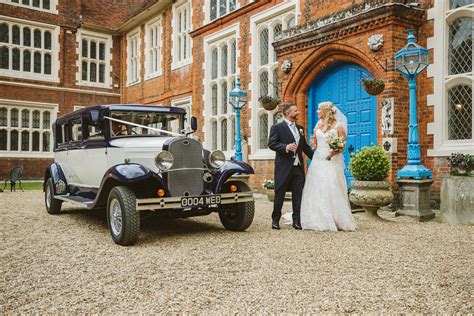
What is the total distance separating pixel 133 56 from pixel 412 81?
52.3 feet

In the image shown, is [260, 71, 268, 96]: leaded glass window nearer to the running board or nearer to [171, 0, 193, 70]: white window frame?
[171, 0, 193, 70]: white window frame

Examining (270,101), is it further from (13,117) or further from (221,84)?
(13,117)

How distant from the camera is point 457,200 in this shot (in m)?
6.43

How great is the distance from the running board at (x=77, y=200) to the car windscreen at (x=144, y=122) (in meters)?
1.02

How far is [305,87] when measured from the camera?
32.5 ft

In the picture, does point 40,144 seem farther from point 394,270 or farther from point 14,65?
point 394,270

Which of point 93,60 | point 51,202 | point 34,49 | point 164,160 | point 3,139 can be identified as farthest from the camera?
point 93,60

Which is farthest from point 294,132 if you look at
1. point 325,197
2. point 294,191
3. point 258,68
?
point 258,68

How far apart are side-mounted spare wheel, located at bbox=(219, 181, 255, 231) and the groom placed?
46cm

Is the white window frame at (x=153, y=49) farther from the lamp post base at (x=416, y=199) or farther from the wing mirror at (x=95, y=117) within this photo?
the lamp post base at (x=416, y=199)

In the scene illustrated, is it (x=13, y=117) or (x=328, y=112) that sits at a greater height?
(x=13, y=117)

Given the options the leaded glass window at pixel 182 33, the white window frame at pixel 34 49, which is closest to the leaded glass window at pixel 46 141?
the white window frame at pixel 34 49

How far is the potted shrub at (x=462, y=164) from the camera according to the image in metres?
6.37

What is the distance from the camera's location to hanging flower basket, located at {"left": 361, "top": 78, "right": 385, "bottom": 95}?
764cm
